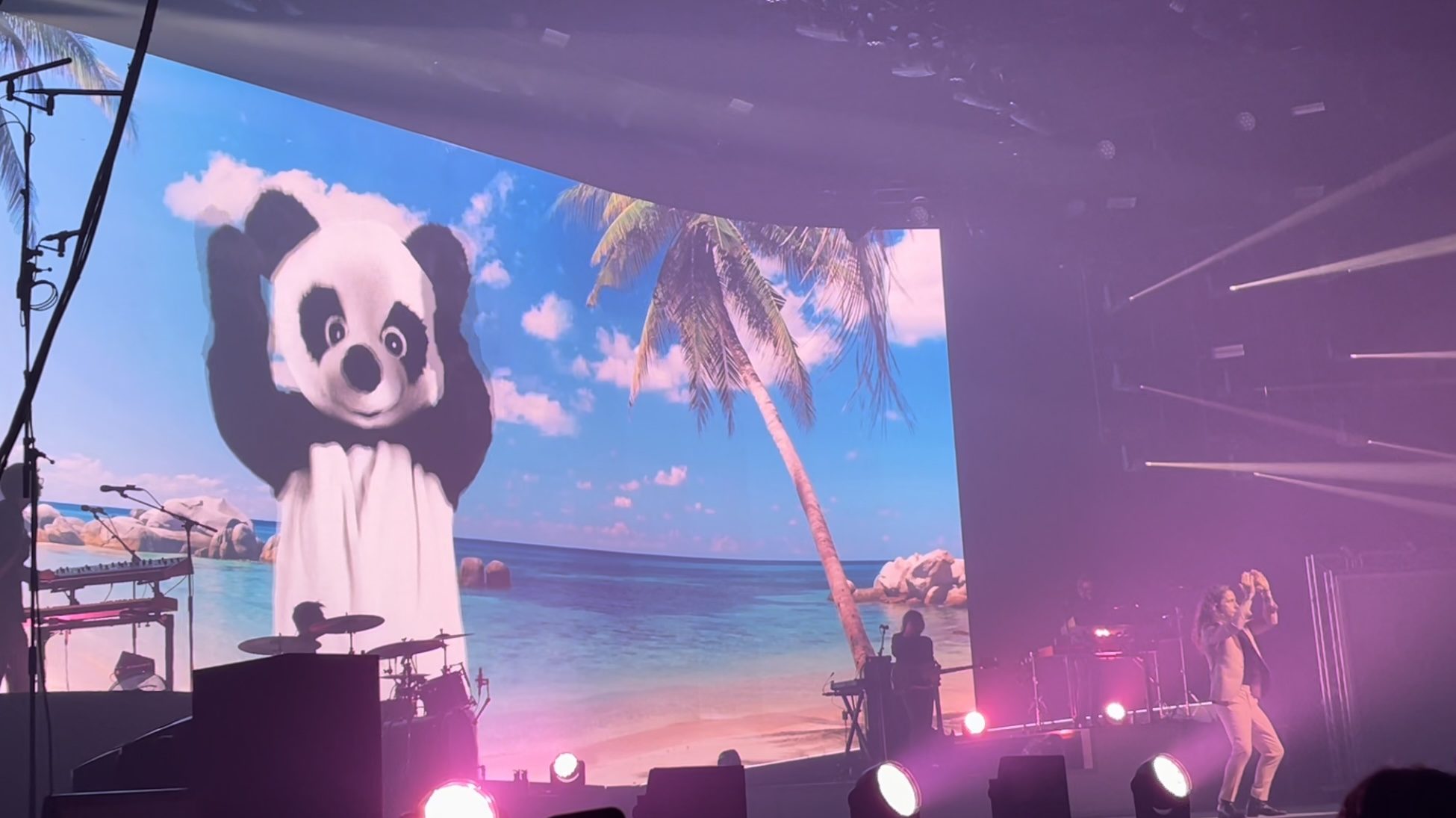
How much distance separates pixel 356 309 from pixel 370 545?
1384mm

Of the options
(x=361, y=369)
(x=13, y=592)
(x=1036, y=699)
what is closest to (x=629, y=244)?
(x=361, y=369)

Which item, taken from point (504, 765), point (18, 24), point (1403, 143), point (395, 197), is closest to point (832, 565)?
point (504, 765)

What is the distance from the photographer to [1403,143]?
7238 mm

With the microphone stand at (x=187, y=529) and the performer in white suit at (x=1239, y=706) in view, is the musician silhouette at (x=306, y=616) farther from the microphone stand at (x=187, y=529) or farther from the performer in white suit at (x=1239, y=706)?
the performer in white suit at (x=1239, y=706)

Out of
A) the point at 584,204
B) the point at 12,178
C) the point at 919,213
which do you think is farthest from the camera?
the point at 919,213

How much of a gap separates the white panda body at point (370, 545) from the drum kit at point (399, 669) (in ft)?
0.95

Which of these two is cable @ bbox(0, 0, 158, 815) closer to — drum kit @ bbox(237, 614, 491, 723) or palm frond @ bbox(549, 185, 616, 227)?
drum kit @ bbox(237, 614, 491, 723)

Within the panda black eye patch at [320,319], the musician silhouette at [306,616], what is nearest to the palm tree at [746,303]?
the panda black eye patch at [320,319]

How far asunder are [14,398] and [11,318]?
401mm

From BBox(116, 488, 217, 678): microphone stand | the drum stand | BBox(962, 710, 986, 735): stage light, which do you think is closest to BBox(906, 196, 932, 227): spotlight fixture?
the drum stand

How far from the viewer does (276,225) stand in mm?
6043

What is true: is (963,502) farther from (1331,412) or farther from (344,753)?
(344,753)

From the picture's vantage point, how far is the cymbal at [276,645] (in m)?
5.02

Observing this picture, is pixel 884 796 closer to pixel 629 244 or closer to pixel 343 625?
pixel 343 625
